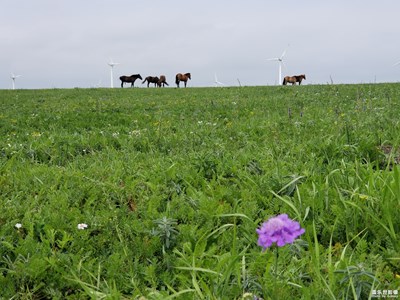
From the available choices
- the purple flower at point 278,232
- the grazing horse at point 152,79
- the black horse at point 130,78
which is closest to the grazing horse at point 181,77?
the grazing horse at point 152,79

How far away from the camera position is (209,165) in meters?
5.34

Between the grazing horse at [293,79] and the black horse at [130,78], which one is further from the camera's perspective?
the black horse at [130,78]

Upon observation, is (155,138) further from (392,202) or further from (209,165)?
(392,202)

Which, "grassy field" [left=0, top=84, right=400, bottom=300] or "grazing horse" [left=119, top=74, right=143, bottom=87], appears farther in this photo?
"grazing horse" [left=119, top=74, right=143, bottom=87]

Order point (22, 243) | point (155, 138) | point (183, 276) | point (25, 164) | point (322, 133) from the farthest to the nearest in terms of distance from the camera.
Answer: point (155, 138)
point (322, 133)
point (25, 164)
point (22, 243)
point (183, 276)

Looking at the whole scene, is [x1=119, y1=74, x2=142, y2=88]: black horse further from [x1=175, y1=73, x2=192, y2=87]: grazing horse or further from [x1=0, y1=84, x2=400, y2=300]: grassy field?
[x1=0, y1=84, x2=400, y2=300]: grassy field

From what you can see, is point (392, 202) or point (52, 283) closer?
point (52, 283)

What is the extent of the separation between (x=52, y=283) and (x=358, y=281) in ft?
6.51

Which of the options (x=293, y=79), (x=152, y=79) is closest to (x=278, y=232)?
(x=152, y=79)

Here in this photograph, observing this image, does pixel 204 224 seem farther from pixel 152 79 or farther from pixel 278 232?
pixel 152 79

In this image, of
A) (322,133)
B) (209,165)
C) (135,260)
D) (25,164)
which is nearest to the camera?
(135,260)

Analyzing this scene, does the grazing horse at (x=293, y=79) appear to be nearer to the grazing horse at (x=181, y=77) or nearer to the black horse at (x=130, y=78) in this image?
the grazing horse at (x=181, y=77)

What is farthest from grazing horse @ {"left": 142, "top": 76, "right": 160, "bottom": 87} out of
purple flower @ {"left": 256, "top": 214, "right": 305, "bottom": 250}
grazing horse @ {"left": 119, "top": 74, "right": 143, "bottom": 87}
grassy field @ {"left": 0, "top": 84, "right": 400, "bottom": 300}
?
purple flower @ {"left": 256, "top": 214, "right": 305, "bottom": 250}

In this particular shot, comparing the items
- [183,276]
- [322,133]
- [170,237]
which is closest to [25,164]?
[170,237]
